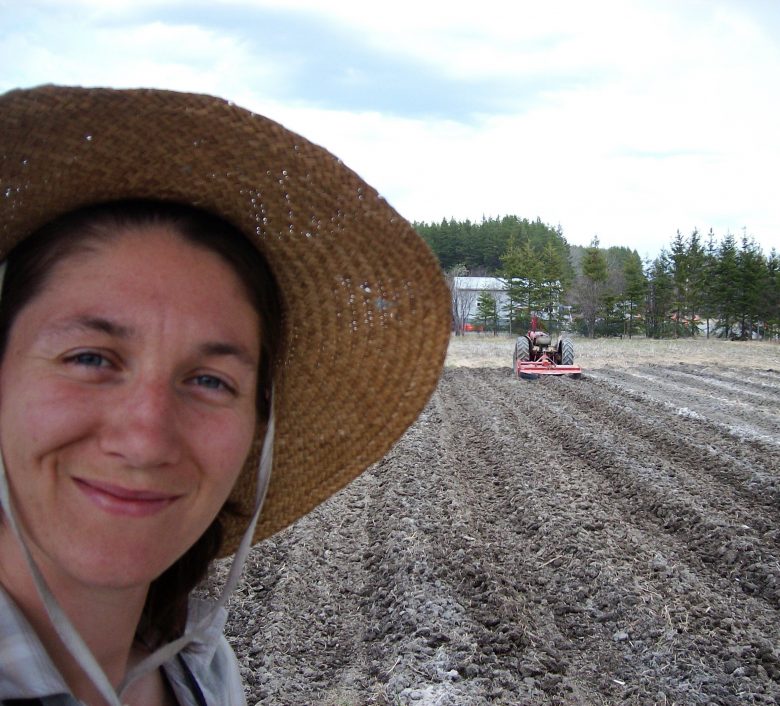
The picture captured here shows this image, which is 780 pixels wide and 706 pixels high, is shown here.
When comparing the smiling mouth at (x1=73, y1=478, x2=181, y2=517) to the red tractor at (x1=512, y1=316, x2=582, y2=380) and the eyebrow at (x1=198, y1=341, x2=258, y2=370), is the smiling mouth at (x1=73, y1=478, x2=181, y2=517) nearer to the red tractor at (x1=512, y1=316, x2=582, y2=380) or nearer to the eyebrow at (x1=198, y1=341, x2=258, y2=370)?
the eyebrow at (x1=198, y1=341, x2=258, y2=370)

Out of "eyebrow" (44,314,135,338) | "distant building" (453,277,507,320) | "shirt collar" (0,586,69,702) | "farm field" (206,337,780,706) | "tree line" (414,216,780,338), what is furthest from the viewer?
"distant building" (453,277,507,320)

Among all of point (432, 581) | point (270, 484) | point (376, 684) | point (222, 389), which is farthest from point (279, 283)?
point (432, 581)

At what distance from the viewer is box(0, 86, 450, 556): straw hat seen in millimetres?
1062

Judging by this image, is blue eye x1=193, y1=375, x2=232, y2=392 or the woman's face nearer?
the woman's face

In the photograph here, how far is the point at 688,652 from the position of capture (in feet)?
13.7

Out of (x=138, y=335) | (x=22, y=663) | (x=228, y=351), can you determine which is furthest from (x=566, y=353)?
(x=22, y=663)

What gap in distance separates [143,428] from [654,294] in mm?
51374

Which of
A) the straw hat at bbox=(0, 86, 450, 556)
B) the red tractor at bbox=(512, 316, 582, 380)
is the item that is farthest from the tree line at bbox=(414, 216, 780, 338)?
the straw hat at bbox=(0, 86, 450, 556)

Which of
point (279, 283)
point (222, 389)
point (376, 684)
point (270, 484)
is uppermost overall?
point (279, 283)

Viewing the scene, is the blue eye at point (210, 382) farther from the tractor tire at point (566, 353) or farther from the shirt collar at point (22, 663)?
the tractor tire at point (566, 353)

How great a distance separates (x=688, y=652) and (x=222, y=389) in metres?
3.89

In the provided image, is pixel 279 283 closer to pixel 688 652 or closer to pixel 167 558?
pixel 167 558

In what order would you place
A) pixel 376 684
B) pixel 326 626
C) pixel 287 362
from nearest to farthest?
pixel 287 362
pixel 376 684
pixel 326 626

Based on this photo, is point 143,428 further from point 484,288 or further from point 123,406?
point 484,288
